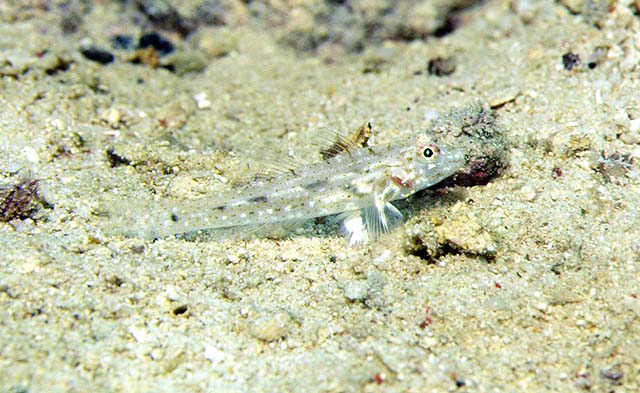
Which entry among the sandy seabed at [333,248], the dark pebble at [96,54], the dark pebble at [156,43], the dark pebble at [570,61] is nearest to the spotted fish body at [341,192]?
the sandy seabed at [333,248]

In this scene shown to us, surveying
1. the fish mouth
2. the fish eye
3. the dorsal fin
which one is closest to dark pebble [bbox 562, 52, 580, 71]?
the fish mouth

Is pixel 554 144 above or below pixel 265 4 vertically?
below

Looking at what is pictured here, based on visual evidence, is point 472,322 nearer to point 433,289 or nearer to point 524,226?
point 433,289

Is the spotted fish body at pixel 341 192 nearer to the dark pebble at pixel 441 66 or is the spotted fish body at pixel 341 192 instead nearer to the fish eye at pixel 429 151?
the fish eye at pixel 429 151

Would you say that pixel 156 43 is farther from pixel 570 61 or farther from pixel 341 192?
pixel 570 61

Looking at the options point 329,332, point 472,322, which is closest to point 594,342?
point 472,322

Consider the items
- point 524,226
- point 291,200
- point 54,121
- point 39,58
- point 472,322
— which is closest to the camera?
point 472,322

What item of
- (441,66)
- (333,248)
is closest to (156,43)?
(441,66)

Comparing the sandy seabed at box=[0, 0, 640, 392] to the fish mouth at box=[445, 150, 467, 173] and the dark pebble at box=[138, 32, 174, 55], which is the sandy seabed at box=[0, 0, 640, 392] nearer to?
the fish mouth at box=[445, 150, 467, 173]
